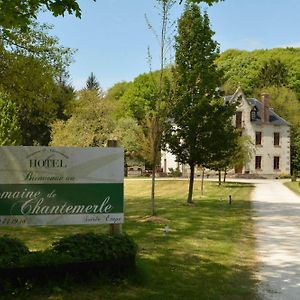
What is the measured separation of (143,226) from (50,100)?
587 cm

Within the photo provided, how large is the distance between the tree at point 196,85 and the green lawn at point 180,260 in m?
4.39

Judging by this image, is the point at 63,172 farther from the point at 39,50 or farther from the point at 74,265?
the point at 39,50

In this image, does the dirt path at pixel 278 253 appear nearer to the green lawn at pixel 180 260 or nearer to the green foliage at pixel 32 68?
the green lawn at pixel 180 260

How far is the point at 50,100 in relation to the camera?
55.0 feet

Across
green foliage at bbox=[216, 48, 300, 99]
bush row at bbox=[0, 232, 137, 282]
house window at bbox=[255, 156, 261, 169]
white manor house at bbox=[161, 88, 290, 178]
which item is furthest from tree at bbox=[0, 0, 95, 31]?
green foliage at bbox=[216, 48, 300, 99]

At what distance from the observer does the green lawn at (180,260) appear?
690 cm

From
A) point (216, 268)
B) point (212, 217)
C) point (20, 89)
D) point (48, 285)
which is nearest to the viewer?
point (48, 285)

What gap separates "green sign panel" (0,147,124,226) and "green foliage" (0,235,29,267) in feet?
1.56

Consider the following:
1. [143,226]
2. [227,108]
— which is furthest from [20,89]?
[227,108]

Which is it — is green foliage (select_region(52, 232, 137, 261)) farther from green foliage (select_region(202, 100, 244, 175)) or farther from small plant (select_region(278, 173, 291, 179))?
small plant (select_region(278, 173, 291, 179))

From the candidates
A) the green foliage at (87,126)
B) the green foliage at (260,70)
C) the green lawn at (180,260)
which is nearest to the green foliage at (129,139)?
the green foliage at (87,126)

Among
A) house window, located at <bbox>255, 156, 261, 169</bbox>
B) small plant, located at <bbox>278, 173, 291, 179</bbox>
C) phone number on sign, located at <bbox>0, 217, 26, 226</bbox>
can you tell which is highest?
house window, located at <bbox>255, 156, 261, 169</bbox>

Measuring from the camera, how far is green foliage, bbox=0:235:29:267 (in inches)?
263

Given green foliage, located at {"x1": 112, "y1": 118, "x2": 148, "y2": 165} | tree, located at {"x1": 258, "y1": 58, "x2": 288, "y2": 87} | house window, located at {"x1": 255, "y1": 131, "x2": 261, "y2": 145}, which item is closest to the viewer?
green foliage, located at {"x1": 112, "y1": 118, "x2": 148, "y2": 165}
